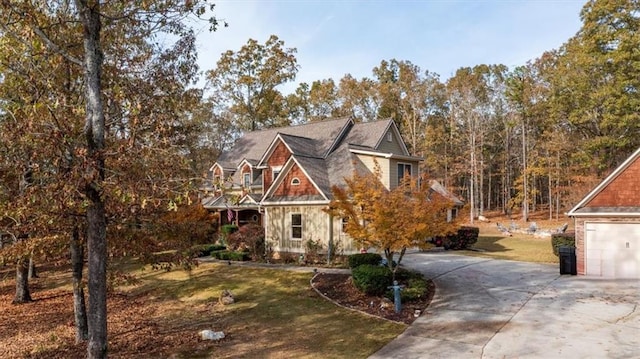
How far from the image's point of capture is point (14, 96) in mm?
12844

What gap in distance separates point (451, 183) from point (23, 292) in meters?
45.3

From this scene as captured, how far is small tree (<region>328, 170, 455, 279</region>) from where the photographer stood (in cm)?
1473

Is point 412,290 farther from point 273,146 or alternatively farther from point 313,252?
point 273,146

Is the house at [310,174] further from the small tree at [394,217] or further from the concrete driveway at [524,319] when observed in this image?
the concrete driveway at [524,319]

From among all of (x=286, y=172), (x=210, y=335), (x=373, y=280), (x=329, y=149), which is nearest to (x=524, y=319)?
(x=373, y=280)

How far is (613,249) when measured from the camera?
57.3ft

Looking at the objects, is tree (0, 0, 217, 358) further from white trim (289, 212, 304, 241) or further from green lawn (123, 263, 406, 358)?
white trim (289, 212, 304, 241)

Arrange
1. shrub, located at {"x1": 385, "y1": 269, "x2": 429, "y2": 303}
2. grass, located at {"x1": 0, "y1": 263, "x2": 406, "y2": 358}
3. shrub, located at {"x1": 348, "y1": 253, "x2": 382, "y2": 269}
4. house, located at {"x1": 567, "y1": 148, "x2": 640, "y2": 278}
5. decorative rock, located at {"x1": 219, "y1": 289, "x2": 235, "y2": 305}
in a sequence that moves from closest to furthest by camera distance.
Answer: grass, located at {"x1": 0, "y1": 263, "x2": 406, "y2": 358} → shrub, located at {"x1": 385, "y1": 269, "x2": 429, "y2": 303} → decorative rock, located at {"x1": 219, "y1": 289, "x2": 235, "y2": 305} → house, located at {"x1": 567, "y1": 148, "x2": 640, "y2": 278} → shrub, located at {"x1": 348, "y1": 253, "x2": 382, "y2": 269}

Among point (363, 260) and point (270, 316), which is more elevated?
point (363, 260)

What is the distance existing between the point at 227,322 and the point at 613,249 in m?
15.6

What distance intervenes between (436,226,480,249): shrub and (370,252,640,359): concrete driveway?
886cm

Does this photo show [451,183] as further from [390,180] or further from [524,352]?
[524,352]

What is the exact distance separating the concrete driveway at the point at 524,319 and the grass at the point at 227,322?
1.34m

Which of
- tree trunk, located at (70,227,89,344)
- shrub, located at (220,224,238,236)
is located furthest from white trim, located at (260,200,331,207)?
tree trunk, located at (70,227,89,344)
